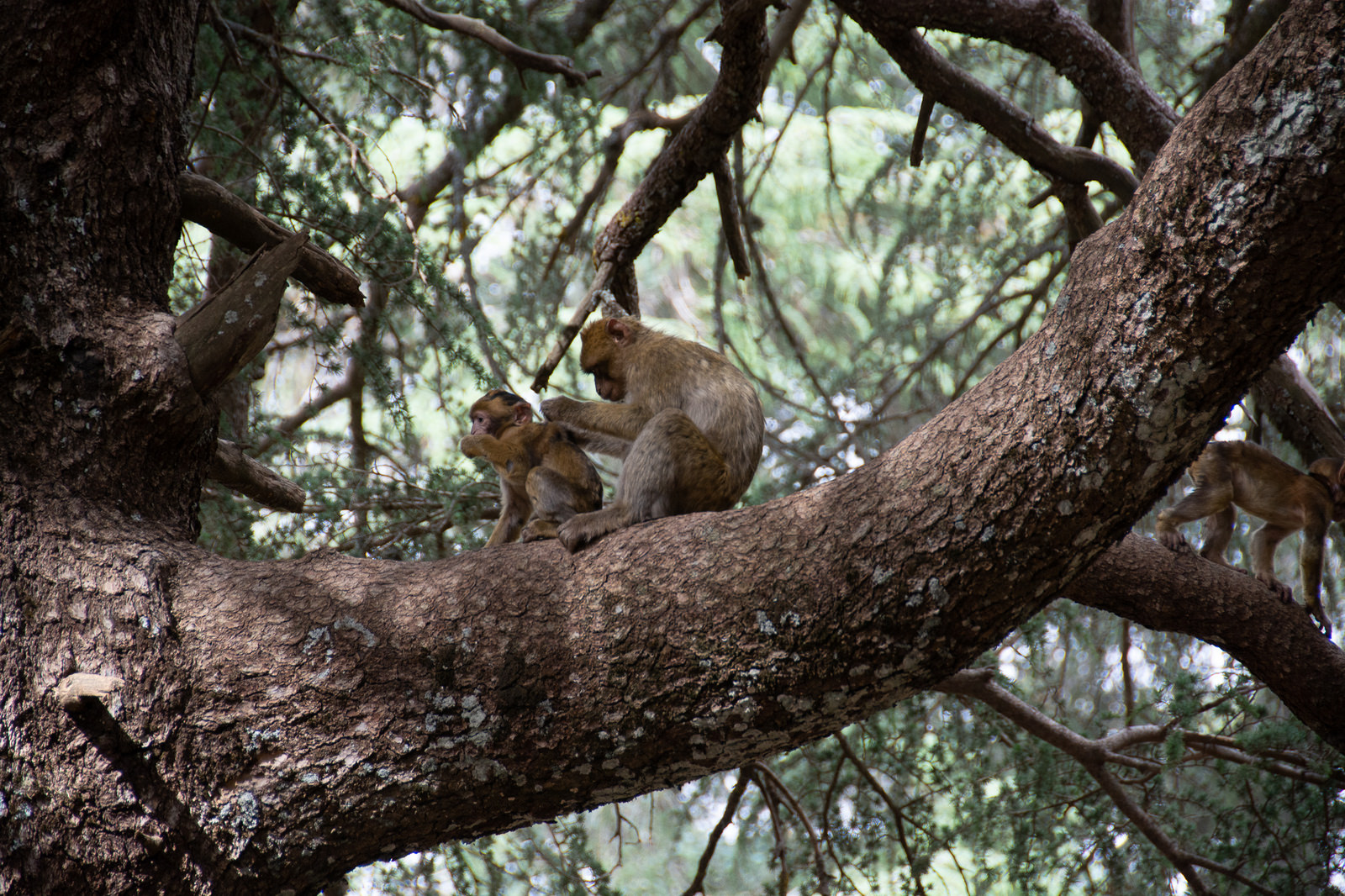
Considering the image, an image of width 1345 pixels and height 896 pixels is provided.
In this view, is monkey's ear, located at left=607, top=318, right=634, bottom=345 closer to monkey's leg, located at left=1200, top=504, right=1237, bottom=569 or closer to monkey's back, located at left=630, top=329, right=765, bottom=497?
monkey's back, located at left=630, top=329, right=765, bottom=497

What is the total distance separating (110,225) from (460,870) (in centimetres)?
330

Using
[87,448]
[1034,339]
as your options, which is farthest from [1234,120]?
[87,448]

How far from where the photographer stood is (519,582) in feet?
8.28

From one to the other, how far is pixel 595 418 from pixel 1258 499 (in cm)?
370

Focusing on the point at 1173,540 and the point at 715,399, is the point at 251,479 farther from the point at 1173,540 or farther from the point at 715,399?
the point at 1173,540

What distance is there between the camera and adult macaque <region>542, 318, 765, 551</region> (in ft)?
11.0

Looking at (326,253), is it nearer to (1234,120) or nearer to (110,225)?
(110,225)

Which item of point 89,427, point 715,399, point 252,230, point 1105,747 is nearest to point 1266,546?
point 1105,747

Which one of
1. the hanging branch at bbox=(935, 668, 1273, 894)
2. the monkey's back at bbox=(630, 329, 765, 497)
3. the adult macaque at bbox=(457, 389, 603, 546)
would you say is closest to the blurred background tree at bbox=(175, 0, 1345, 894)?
the hanging branch at bbox=(935, 668, 1273, 894)

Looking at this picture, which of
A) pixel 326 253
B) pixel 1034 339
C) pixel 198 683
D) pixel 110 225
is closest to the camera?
pixel 1034 339

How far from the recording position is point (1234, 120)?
181cm

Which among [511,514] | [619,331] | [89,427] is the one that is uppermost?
[619,331]

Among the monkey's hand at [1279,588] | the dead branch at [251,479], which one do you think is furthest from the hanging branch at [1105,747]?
the dead branch at [251,479]

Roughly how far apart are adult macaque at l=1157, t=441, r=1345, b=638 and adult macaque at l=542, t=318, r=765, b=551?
2509 mm
